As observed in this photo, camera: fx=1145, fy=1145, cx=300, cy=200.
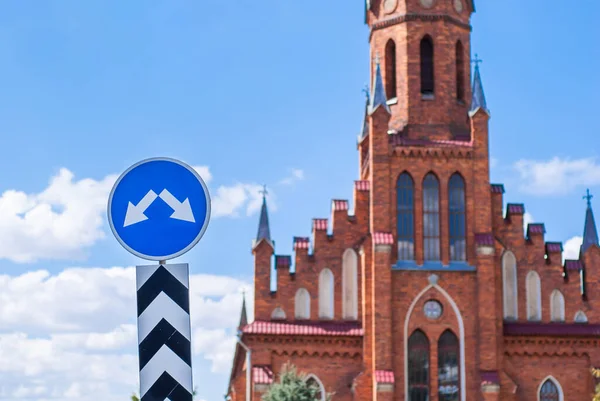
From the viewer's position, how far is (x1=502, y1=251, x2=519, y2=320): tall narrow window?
40344 millimetres

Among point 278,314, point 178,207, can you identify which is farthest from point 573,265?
point 178,207

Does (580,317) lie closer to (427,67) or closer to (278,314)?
(427,67)

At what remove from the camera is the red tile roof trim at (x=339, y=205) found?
40.4m

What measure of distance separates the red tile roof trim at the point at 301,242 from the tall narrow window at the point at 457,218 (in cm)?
500

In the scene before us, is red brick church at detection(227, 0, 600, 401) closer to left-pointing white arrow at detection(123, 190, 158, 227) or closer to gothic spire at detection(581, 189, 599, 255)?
gothic spire at detection(581, 189, 599, 255)

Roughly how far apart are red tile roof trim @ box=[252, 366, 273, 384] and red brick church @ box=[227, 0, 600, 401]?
43 millimetres

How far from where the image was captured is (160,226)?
8070mm

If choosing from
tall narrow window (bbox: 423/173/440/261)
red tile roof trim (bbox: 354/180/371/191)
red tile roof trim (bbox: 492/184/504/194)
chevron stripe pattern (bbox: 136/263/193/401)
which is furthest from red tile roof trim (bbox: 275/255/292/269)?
chevron stripe pattern (bbox: 136/263/193/401)

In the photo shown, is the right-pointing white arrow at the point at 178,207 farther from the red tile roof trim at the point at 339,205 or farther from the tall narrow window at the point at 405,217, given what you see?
the red tile roof trim at the point at 339,205

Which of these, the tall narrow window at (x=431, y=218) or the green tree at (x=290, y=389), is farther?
the tall narrow window at (x=431, y=218)

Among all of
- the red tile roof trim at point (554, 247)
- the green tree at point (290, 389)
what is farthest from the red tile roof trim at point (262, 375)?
the red tile roof trim at point (554, 247)

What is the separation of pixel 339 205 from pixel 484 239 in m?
5.19

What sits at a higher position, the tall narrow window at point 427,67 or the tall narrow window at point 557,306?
the tall narrow window at point 427,67

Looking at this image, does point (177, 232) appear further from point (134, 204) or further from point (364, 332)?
point (364, 332)
